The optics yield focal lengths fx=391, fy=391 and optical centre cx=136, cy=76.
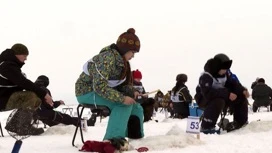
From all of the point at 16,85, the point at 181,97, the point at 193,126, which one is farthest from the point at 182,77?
the point at 16,85

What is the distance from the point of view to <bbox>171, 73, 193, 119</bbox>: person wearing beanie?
31.6ft

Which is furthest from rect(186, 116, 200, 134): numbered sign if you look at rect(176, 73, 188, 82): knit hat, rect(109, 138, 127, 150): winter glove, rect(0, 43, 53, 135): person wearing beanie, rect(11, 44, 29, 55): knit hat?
rect(176, 73, 188, 82): knit hat

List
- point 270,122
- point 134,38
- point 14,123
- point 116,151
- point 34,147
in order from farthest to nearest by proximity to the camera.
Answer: point 270,122 → point 34,147 → point 134,38 → point 116,151 → point 14,123

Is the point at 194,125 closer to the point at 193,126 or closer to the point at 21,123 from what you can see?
the point at 193,126

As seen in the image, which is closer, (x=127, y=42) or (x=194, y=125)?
(x=127, y=42)

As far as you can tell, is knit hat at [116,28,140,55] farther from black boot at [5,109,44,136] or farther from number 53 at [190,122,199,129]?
black boot at [5,109,44,136]

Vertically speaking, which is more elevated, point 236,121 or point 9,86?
point 9,86

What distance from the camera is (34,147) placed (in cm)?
407

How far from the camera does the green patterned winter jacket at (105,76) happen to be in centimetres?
346

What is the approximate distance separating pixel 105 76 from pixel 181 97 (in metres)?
6.48

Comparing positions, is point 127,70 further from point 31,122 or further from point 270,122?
point 270,122

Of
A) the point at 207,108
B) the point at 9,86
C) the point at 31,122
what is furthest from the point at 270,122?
the point at 31,122

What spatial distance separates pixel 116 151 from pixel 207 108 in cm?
209

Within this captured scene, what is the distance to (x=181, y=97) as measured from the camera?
977 centimetres
